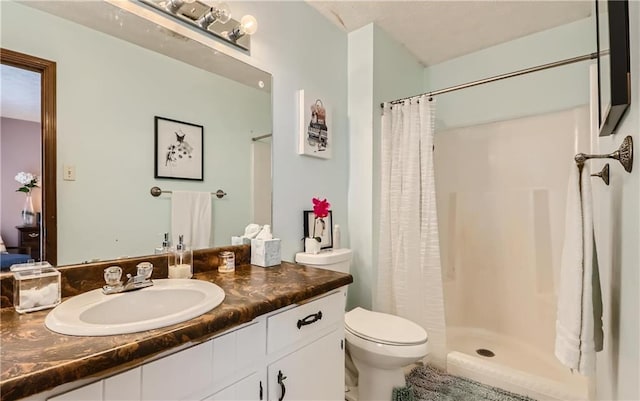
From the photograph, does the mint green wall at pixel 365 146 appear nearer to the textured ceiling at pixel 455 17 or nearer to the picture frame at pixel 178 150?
the textured ceiling at pixel 455 17

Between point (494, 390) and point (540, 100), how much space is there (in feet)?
6.40

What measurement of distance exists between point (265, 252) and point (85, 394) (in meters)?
0.87

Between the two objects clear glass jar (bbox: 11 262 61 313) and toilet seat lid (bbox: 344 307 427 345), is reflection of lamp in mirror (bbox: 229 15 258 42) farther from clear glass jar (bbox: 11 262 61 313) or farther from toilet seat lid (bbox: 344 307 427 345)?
toilet seat lid (bbox: 344 307 427 345)

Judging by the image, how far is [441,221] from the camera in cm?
258

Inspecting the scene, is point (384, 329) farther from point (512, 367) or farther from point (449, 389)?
point (512, 367)

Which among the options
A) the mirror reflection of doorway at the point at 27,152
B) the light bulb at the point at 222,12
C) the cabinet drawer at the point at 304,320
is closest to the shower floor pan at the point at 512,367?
the cabinet drawer at the point at 304,320

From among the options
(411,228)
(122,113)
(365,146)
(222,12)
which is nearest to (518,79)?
(365,146)

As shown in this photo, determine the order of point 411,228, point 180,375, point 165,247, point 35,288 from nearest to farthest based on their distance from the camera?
1. point 180,375
2. point 35,288
3. point 165,247
4. point 411,228

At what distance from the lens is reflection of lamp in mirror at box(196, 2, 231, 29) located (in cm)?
134

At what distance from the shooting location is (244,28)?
144 centimetres

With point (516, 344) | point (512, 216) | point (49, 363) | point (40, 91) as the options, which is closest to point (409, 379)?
point (516, 344)

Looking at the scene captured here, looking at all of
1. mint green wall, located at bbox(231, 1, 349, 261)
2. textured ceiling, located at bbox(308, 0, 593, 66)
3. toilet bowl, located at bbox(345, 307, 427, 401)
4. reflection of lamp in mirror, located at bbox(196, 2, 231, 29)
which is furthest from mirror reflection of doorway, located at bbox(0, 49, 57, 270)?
textured ceiling, located at bbox(308, 0, 593, 66)

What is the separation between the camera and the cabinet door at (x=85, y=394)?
0.58 metres

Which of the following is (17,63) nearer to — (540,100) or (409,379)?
(409,379)
